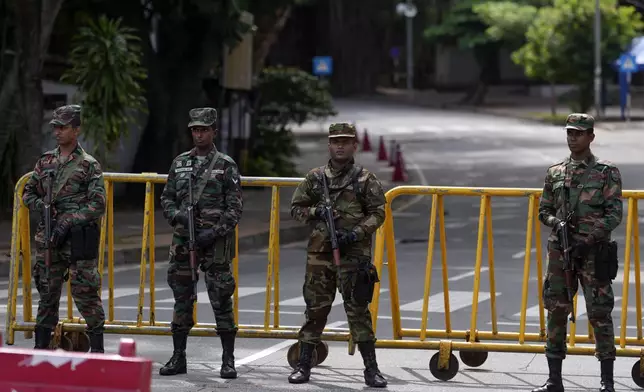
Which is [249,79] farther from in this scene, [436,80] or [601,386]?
[436,80]

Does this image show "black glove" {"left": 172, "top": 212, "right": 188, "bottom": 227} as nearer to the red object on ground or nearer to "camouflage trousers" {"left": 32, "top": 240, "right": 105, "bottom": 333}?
"camouflage trousers" {"left": 32, "top": 240, "right": 105, "bottom": 333}

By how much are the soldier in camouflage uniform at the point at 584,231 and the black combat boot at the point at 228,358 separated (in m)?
2.17

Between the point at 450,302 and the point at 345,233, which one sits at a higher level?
the point at 345,233

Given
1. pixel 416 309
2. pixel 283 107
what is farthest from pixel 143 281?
pixel 283 107

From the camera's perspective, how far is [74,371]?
19.0ft

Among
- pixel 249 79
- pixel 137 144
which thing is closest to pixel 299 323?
pixel 137 144

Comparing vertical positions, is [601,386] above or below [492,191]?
below

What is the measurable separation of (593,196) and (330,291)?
1.89m

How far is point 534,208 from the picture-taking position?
10781 mm

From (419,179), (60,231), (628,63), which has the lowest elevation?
(419,179)

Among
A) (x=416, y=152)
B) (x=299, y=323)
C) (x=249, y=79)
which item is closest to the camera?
(x=299, y=323)

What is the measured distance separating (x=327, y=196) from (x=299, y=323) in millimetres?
3407

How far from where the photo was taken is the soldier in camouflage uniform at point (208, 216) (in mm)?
10188

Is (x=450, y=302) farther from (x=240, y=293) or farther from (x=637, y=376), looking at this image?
(x=637, y=376)
